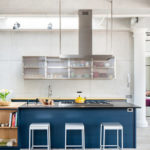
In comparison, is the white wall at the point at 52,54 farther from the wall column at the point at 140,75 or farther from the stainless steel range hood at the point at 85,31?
the stainless steel range hood at the point at 85,31

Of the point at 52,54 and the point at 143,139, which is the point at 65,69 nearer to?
the point at 52,54

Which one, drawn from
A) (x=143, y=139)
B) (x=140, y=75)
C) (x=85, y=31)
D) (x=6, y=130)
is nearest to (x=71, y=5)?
(x=85, y=31)

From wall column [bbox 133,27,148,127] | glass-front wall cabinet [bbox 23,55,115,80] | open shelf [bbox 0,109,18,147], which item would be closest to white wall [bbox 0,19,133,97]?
glass-front wall cabinet [bbox 23,55,115,80]

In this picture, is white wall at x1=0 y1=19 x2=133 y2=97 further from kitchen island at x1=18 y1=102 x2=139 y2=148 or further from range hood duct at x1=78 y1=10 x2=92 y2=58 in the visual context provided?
kitchen island at x1=18 y1=102 x2=139 y2=148

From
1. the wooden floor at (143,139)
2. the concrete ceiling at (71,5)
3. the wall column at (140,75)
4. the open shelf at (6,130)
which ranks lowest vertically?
the wooden floor at (143,139)

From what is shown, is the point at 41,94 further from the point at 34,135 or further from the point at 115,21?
the point at 115,21

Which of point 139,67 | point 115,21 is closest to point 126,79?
point 139,67

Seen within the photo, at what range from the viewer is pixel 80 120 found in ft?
14.4

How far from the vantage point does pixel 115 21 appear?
6648 mm

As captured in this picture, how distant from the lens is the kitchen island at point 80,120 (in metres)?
4.37

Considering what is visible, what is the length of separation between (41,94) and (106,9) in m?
3.66

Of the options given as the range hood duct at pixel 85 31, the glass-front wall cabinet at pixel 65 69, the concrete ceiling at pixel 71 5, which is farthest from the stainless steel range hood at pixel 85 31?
the glass-front wall cabinet at pixel 65 69

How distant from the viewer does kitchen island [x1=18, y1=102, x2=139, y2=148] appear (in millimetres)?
4367

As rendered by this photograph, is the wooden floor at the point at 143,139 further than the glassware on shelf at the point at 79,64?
No
